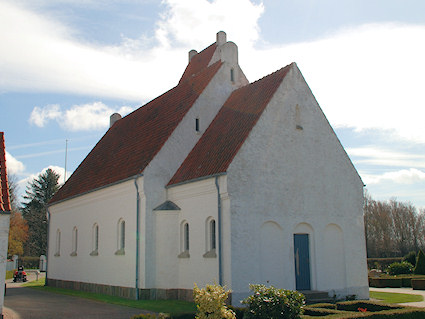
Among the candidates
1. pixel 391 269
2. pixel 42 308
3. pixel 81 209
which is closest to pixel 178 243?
pixel 42 308

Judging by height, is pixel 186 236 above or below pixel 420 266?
above

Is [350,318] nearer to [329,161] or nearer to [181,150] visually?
[329,161]

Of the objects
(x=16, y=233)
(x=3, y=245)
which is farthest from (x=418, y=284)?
(x=16, y=233)

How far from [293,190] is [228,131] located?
4.11 meters

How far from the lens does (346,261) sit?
21031 millimetres

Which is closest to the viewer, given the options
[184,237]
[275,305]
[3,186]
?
[275,305]

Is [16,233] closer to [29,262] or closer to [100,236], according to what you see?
[29,262]

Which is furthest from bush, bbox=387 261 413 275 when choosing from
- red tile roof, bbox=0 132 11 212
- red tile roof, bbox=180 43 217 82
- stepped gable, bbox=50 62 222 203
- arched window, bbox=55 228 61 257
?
red tile roof, bbox=0 132 11 212

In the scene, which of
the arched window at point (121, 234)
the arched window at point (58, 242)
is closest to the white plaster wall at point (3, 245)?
the arched window at point (121, 234)

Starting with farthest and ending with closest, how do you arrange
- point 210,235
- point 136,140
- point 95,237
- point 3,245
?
point 95,237 → point 136,140 → point 210,235 → point 3,245

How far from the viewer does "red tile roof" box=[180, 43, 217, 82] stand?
1175 inches

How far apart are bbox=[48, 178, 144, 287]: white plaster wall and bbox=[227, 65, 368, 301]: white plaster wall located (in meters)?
5.44

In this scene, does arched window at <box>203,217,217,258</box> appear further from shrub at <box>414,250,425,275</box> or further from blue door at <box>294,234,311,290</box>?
shrub at <box>414,250,425,275</box>

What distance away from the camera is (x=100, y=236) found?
25.3 meters
